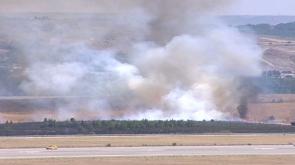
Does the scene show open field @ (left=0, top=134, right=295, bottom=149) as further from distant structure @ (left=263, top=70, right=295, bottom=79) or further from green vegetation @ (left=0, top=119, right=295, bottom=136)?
distant structure @ (left=263, top=70, right=295, bottom=79)

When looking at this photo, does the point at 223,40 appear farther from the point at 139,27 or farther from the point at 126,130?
the point at 126,130

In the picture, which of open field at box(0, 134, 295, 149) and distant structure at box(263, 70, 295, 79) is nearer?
open field at box(0, 134, 295, 149)

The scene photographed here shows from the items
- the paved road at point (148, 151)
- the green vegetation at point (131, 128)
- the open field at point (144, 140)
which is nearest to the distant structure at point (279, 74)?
the green vegetation at point (131, 128)

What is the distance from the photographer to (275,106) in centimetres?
12512

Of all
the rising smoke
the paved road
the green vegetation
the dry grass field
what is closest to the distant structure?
the rising smoke

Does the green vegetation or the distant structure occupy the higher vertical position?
the distant structure

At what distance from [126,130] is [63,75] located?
3423 centimetres

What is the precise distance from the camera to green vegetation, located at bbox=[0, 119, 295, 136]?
304 feet

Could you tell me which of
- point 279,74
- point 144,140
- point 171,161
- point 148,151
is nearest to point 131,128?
point 144,140

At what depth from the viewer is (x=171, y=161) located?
224 ft

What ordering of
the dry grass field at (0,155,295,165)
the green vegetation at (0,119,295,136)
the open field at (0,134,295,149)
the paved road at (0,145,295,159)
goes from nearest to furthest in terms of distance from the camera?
the dry grass field at (0,155,295,165) → the paved road at (0,145,295,159) → the open field at (0,134,295,149) → the green vegetation at (0,119,295,136)

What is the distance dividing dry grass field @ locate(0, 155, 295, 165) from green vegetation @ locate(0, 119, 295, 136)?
74.9 feet

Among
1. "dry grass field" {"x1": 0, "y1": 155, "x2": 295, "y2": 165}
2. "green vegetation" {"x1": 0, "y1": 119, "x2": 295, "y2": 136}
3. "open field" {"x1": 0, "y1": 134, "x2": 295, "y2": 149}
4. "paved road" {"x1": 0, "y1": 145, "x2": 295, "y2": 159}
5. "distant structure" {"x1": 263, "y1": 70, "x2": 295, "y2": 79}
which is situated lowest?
"dry grass field" {"x1": 0, "y1": 155, "x2": 295, "y2": 165}

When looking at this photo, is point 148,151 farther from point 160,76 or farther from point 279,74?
point 279,74
